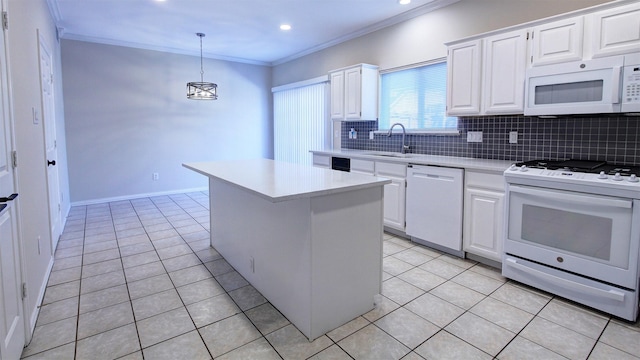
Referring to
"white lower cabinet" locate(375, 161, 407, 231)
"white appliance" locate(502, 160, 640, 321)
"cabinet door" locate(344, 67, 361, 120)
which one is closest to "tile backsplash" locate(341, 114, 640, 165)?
"white appliance" locate(502, 160, 640, 321)

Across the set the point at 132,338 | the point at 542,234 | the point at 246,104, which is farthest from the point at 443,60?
the point at 246,104

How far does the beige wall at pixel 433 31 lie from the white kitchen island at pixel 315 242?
87.1 inches

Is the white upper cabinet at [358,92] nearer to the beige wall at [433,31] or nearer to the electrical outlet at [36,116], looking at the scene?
the beige wall at [433,31]

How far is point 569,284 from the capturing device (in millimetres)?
2285

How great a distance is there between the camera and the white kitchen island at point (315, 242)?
193 cm

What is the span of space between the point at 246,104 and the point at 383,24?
3405 millimetres

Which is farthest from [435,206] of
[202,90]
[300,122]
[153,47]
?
[153,47]

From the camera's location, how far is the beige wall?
3.00 m

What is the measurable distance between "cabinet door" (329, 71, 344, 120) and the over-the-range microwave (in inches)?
97.8

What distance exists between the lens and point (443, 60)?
372 centimetres

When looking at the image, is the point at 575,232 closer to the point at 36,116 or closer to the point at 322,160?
the point at 322,160

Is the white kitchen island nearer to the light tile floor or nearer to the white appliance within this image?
the light tile floor

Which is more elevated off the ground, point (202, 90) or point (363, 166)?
point (202, 90)

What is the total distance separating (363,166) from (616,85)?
2354 millimetres
